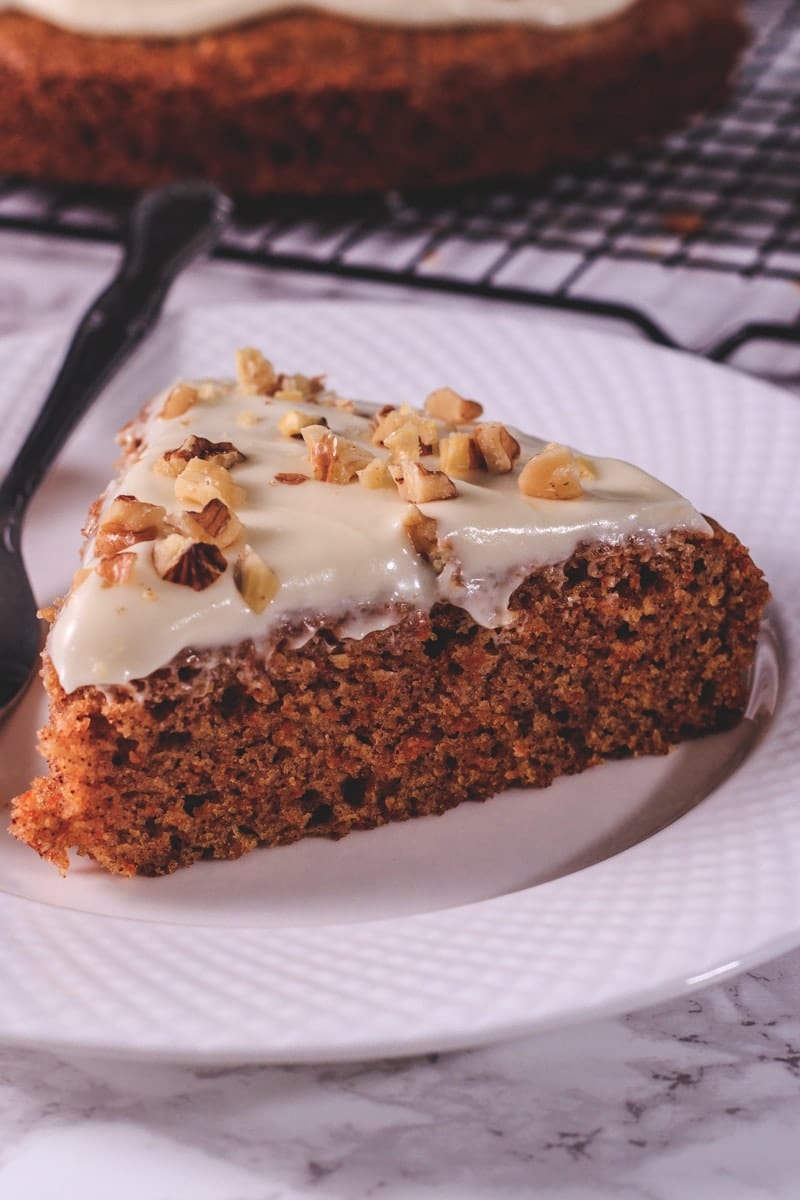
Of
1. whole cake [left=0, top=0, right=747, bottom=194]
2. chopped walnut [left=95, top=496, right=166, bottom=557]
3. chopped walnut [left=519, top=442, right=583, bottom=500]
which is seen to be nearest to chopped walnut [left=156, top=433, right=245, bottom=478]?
chopped walnut [left=95, top=496, right=166, bottom=557]

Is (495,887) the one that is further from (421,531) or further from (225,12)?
(225,12)

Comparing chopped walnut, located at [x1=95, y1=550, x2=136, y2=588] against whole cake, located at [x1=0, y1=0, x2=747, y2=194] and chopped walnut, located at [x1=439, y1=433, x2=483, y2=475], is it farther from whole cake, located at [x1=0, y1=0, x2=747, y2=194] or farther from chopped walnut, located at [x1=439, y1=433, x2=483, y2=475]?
whole cake, located at [x1=0, y1=0, x2=747, y2=194]

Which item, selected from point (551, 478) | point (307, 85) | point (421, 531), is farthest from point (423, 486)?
point (307, 85)

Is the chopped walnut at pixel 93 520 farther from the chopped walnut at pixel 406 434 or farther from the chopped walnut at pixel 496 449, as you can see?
the chopped walnut at pixel 496 449

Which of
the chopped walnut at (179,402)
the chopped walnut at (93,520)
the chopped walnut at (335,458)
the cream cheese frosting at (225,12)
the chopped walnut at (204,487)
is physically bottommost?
the chopped walnut at (93,520)

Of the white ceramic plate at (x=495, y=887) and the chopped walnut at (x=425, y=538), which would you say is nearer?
the white ceramic plate at (x=495, y=887)

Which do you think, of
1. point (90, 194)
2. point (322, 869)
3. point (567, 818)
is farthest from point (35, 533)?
point (90, 194)

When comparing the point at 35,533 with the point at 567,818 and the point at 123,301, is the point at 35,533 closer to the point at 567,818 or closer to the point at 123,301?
the point at 123,301

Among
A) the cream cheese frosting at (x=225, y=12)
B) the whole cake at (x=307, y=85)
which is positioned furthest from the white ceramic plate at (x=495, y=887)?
the cream cheese frosting at (x=225, y=12)
